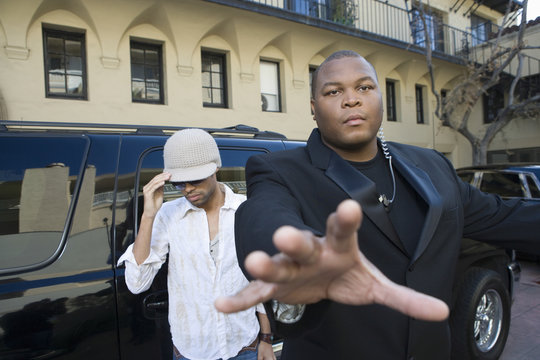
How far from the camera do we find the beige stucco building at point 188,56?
6637mm

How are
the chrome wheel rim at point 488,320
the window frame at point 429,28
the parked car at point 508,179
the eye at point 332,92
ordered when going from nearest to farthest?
the eye at point 332,92 → the chrome wheel rim at point 488,320 → the parked car at point 508,179 → the window frame at point 429,28

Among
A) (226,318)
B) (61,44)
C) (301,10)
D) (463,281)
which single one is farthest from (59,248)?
(301,10)

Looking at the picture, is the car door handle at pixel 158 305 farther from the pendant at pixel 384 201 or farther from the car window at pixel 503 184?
the car window at pixel 503 184

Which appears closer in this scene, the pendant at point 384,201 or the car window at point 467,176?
the pendant at point 384,201

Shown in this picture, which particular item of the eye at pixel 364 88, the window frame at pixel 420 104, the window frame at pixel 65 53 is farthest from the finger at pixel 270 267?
the window frame at pixel 420 104

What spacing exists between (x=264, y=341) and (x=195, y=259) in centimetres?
54

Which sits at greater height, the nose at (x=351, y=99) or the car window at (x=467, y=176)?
the nose at (x=351, y=99)

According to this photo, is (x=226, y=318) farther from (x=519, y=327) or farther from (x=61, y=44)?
(x=61, y=44)

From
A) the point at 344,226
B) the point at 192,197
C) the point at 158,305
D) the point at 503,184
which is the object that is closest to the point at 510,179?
the point at 503,184

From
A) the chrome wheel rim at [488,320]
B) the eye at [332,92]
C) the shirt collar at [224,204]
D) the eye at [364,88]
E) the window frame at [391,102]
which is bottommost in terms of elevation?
the chrome wheel rim at [488,320]

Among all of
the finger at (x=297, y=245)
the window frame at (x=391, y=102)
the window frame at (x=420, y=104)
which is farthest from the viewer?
the window frame at (x=420, y=104)

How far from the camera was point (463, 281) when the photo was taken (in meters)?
3.17

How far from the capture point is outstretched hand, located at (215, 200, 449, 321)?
0.59 metres

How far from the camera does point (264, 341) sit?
1.90 metres
